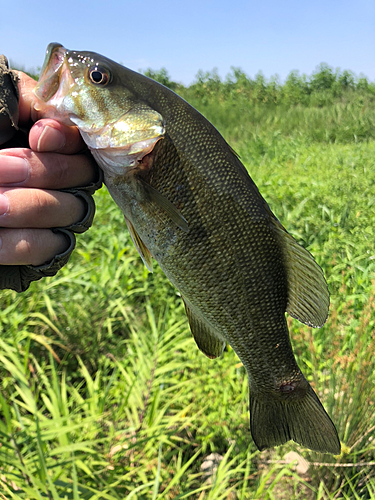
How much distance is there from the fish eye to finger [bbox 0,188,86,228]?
41 cm

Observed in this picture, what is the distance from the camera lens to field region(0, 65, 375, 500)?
7.45ft

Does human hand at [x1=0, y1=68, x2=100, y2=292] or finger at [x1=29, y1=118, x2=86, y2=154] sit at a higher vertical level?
finger at [x1=29, y1=118, x2=86, y2=154]

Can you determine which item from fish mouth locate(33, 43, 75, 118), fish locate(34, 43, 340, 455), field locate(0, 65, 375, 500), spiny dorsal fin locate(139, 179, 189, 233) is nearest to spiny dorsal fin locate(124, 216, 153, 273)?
fish locate(34, 43, 340, 455)

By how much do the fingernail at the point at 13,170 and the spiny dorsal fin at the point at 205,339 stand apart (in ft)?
2.53

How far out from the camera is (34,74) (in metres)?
13.8

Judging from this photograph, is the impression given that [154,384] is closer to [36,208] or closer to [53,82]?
[36,208]

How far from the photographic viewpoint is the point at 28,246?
1382 mm

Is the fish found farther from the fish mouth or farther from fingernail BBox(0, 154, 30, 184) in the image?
fingernail BBox(0, 154, 30, 184)

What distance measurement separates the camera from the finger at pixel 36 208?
1.31 metres

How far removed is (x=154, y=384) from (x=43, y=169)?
189 cm

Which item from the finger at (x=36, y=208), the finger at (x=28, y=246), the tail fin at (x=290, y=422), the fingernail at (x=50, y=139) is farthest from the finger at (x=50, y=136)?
the tail fin at (x=290, y=422)

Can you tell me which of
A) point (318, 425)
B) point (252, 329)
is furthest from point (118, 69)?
point (318, 425)

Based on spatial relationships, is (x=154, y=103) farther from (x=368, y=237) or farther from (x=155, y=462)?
(x=368, y=237)

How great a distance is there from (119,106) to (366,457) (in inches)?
106
